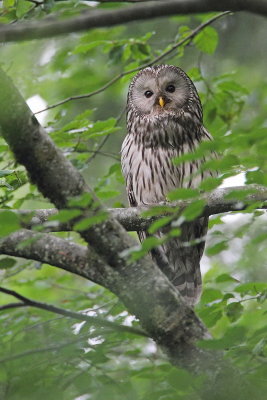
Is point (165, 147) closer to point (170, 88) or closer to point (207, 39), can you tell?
point (170, 88)

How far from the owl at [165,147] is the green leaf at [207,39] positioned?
0.49 m

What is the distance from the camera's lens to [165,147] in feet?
17.3

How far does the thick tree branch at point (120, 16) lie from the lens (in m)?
1.60

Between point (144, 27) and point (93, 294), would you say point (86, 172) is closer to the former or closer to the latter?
point (144, 27)

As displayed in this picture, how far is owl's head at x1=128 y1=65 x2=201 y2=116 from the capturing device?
220 inches

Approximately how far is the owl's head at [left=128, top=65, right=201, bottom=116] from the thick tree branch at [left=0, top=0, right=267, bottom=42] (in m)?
3.90

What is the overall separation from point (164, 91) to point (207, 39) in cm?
63

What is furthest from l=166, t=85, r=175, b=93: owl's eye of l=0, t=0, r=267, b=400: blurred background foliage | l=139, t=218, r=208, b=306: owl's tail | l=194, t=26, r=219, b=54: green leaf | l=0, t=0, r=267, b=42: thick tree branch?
l=0, t=0, r=267, b=42: thick tree branch

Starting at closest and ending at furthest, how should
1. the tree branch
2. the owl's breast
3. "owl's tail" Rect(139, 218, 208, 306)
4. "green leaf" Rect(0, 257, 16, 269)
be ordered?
1. the tree branch
2. "green leaf" Rect(0, 257, 16, 269)
3. the owl's breast
4. "owl's tail" Rect(139, 218, 208, 306)

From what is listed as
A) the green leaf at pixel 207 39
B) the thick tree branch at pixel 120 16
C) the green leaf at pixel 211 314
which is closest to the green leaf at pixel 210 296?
the green leaf at pixel 211 314

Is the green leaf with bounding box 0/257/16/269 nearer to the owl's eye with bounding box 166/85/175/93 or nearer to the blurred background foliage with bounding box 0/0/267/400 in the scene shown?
the blurred background foliage with bounding box 0/0/267/400

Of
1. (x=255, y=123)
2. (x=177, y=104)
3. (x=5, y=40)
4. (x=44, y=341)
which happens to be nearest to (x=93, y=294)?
(x=177, y=104)

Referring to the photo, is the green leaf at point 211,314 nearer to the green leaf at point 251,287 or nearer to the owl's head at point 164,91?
the green leaf at point 251,287

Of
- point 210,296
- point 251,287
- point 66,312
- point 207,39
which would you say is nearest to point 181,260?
point 207,39
